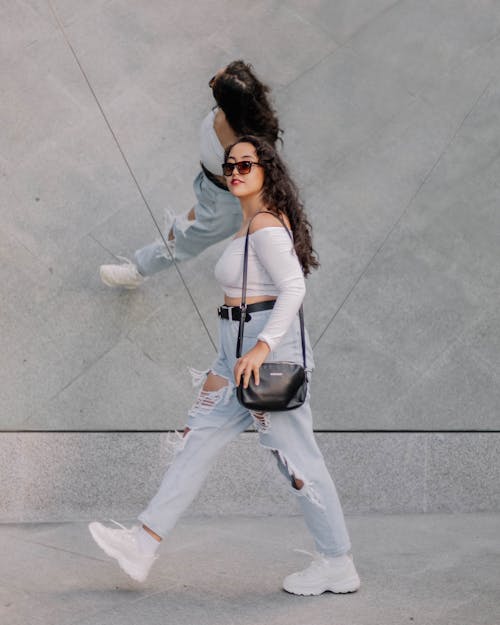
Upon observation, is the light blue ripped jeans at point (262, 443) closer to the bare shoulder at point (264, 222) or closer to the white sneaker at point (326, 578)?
the white sneaker at point (326, 578)

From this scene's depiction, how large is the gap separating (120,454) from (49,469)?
0.34m

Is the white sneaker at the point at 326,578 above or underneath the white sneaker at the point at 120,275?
underneath

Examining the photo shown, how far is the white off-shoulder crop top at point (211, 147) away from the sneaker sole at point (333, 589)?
1832mm

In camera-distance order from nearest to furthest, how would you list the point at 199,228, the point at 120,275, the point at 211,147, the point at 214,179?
the point at 211,147, the point at 214,179, the point at 199,228, the point at 120,275

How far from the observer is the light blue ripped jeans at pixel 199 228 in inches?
186

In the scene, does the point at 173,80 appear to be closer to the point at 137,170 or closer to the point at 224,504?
the point at 137,170

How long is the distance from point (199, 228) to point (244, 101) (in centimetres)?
97

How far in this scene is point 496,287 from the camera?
5.58m

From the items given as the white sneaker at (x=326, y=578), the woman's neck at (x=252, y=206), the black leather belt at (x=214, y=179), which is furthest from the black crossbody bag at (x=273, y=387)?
the black leather belt at (x=214, y=179)

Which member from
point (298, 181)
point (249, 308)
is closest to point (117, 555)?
point (249, 308)

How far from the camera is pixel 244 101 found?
4.10 m

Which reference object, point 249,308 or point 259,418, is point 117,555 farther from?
point 249,308

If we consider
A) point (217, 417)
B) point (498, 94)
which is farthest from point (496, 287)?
point (217, 417)

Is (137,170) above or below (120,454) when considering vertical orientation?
above
